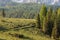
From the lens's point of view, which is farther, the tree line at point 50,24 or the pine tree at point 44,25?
the pine tree at point 44,25

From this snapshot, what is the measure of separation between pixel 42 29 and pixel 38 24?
164 inches

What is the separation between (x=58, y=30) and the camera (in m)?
79.0

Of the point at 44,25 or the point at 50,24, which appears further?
the point at 44,25

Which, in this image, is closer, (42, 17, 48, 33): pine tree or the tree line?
the tree line

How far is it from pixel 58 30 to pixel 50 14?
41.4ft

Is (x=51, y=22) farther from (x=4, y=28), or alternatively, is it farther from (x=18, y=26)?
(x=4, y=28)

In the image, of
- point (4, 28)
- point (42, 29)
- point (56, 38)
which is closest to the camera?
point (56, 38)

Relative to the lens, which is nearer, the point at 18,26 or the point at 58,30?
the point at 58,30

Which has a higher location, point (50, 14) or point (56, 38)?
point (50, 14)

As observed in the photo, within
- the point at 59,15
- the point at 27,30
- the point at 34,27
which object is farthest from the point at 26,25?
the point at 59,15

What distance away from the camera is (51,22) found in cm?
8619

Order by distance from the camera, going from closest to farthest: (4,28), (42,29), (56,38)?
(56,38), (4,28), (42,29)

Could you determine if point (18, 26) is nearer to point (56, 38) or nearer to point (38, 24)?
point (38, 24)

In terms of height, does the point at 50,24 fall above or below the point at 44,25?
above
